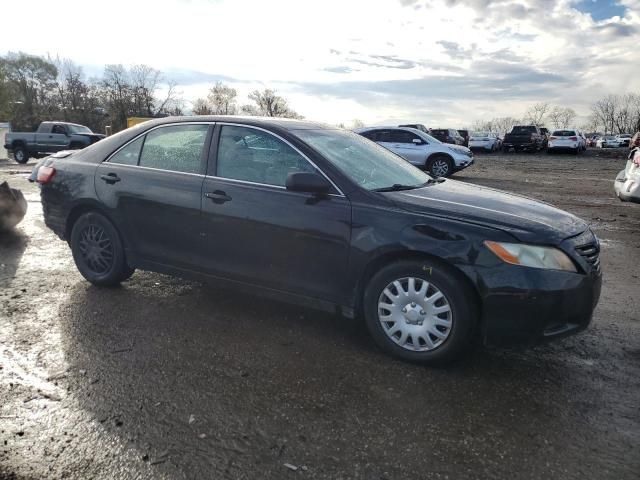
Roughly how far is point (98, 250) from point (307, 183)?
2355 mm

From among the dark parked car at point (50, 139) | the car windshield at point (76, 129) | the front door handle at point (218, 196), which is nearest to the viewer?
the front door handle at point (218, 196)

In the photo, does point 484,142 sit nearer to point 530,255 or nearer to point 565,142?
point 565,142

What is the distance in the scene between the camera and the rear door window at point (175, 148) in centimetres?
428

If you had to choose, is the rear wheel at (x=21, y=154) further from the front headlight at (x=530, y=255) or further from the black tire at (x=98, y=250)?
the front headlight at (x=530, y=255)

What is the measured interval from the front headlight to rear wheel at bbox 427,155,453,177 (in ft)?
43.7

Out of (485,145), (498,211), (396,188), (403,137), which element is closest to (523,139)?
(485,145)

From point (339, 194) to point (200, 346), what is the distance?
147 centimetres

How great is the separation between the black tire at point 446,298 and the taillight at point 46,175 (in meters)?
3.38

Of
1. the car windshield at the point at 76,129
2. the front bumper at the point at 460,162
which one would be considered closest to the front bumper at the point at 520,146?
the front bumper at the point at 460,162

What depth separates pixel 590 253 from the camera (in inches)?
134

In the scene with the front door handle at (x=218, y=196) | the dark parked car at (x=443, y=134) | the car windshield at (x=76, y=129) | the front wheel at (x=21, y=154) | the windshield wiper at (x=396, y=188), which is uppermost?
the windshield wiper at (x=396, y=188)

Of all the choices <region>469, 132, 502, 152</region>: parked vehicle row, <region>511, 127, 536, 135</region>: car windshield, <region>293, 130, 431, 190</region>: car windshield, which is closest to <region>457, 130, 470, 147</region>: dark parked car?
<region>469, 132, 502, 152</region>: parked vehicle row

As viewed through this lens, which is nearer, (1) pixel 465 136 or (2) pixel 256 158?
(2) pixel 256 158

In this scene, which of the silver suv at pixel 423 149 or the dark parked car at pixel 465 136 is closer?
the silver suv at pixel 423 149
